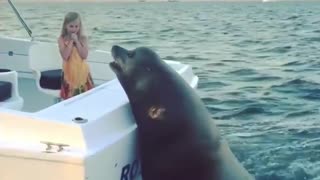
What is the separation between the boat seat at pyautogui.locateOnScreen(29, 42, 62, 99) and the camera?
6109 mm

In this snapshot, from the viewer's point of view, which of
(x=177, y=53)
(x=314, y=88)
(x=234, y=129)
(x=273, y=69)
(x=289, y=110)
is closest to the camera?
(x=234, y=129)

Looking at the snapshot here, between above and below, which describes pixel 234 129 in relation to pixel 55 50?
below

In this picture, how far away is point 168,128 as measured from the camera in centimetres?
430

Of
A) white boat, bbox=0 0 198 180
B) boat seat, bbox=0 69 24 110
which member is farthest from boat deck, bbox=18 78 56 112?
white boat, bbox=0 0 198 180

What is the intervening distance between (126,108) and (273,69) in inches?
403

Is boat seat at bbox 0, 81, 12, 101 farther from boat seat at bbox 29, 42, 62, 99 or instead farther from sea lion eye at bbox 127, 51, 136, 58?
boat seat at bbox 29, 42, 62, 99

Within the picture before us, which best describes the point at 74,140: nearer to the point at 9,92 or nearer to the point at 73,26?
the point at 9,92

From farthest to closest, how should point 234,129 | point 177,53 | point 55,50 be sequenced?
point 177,53 < point 234,129 < point 55,50

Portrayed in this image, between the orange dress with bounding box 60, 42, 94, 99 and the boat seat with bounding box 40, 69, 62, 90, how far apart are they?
56cm

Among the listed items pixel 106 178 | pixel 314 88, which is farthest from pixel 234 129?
pixel 106 178

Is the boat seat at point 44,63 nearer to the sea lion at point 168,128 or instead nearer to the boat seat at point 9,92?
the boat seat at point 9,92

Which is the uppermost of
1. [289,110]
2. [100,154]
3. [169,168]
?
[100,154]

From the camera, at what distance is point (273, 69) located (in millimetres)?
14281

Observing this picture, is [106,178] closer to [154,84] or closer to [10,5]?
[154,84]
